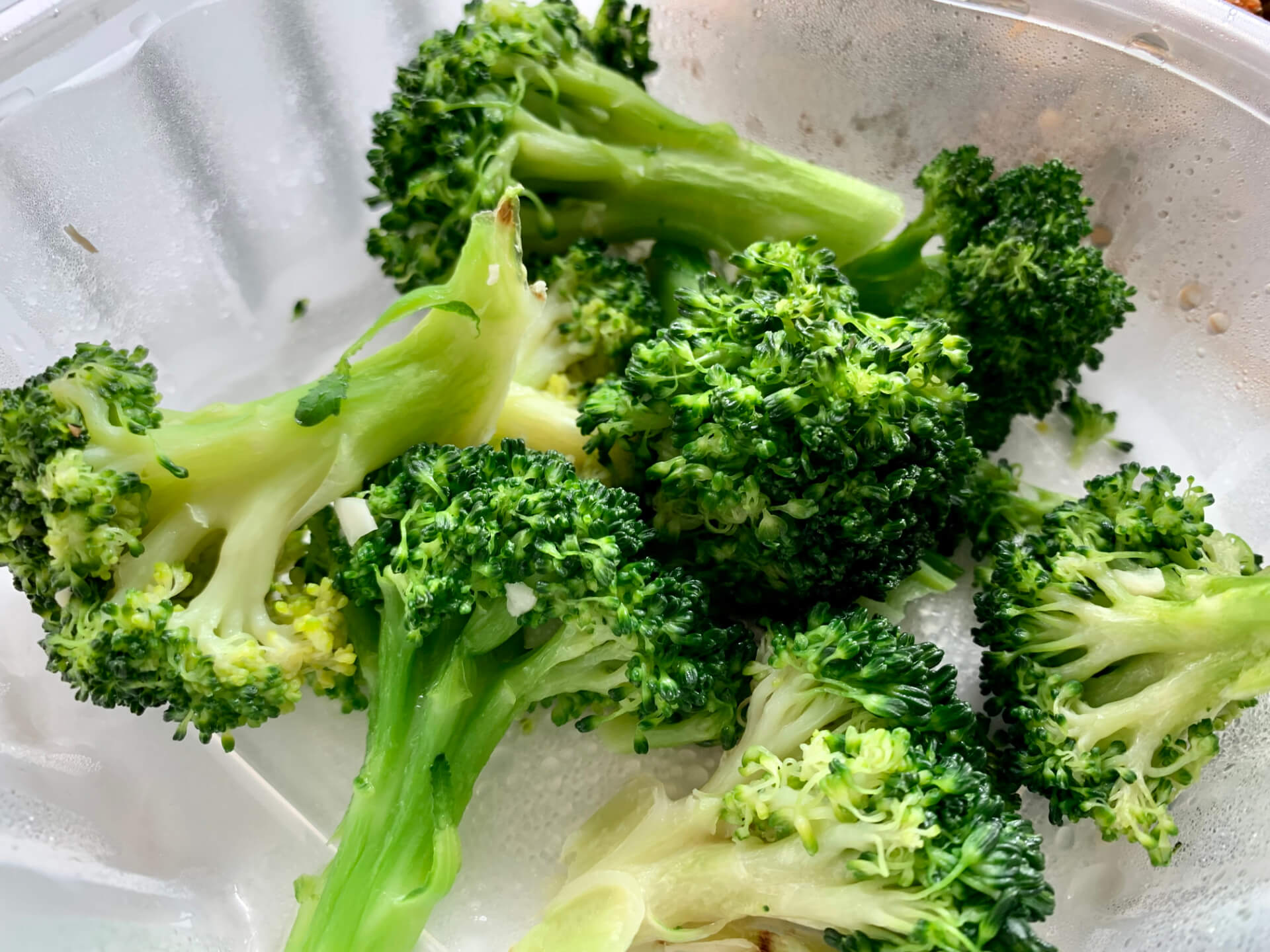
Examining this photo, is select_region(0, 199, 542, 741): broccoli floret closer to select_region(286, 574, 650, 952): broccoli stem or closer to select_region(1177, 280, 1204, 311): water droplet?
select_region(286, 574, 650, 952): broccoli stem

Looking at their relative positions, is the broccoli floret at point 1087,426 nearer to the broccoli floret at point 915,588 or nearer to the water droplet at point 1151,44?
the broccoli floret at point 915,588

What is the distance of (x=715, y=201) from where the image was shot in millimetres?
1486

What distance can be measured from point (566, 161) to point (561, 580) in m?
0.67

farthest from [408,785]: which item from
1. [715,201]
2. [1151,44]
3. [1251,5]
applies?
[1251,5]

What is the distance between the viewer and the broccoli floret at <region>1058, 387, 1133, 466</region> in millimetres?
1536

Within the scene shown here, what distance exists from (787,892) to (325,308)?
1230 millimetres

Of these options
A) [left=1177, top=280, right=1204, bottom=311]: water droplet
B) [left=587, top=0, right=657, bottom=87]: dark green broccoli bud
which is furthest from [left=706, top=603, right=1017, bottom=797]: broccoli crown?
[left=587, top=0, right=657, bottom=87]: dark green broccoli bud

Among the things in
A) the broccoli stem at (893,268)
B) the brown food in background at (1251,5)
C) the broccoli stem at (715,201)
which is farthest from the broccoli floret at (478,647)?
the brown food in background at (1251,5)

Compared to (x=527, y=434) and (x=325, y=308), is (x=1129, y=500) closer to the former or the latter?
(x=527, y=434)

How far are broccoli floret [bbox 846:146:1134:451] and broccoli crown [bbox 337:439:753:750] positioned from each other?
1.95ft

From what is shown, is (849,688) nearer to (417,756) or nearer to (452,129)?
(417,756)

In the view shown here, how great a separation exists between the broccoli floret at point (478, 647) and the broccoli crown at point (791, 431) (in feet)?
0.27

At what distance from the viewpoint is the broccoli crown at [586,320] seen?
4.51 ft

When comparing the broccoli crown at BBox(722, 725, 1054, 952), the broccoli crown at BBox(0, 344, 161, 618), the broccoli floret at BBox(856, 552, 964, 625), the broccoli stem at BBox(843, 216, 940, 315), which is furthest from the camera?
the broccoli stem at BBox(843, 216, 940, 315)
